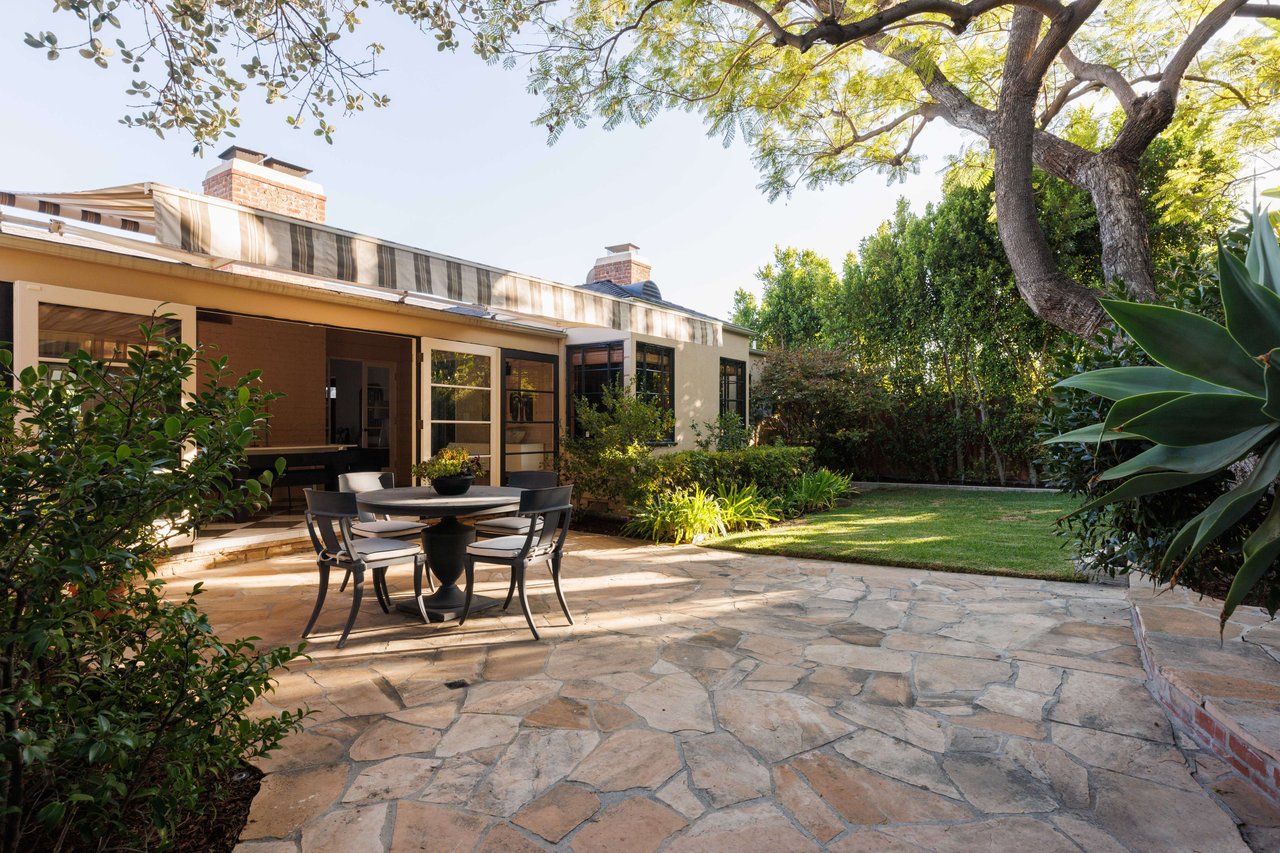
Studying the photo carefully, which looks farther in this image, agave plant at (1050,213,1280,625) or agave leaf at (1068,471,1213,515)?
agave leaf at (1068,471,1213,515)

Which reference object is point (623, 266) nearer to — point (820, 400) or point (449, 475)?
point (820, 400)

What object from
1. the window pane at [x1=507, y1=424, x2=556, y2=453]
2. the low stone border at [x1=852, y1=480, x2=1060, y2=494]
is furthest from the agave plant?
the low stone border at [x1=852, y1=480, x2=1060, y2=494]

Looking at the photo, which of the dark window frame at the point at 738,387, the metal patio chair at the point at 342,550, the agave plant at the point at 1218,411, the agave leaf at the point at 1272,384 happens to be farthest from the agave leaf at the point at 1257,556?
the dark window frame at the point at 738,387

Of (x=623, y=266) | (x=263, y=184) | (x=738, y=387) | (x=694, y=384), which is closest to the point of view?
(x=263, y=184)

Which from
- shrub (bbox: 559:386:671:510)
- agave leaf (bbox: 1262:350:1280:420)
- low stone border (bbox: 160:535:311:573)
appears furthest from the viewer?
shrub (bbox: 559:386:671:510)

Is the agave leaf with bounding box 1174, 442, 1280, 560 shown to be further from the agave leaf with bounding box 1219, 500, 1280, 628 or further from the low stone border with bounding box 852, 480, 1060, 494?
the low stone border with bounding box 852, 480, 1060, 494

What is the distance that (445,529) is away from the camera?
16.2 ft

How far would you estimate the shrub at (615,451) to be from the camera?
27.3ft

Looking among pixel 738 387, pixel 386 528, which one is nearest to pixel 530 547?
pixel 386 528

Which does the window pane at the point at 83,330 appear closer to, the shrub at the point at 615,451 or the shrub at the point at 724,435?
the shrub at the point at 615,451

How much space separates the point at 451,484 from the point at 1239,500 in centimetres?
444

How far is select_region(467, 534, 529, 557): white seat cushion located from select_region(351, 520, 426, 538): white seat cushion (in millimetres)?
672

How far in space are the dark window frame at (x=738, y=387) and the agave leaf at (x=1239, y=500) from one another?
9768mm

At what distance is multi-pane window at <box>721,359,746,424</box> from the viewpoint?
12062 millimetres
